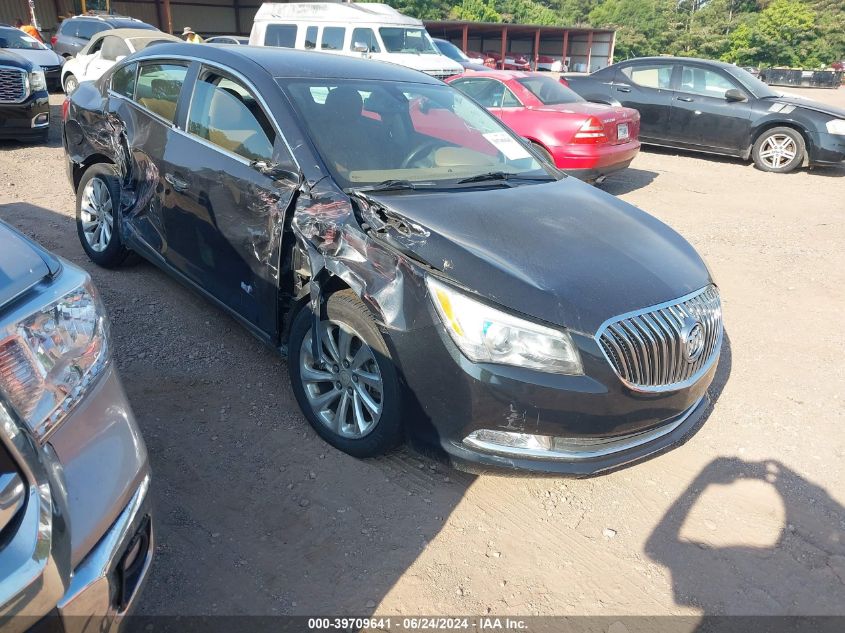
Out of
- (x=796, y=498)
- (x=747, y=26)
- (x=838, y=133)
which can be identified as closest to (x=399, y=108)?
(x=796, y=498)

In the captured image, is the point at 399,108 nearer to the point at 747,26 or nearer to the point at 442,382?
the point at 442,382

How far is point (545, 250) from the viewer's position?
9.71 feet

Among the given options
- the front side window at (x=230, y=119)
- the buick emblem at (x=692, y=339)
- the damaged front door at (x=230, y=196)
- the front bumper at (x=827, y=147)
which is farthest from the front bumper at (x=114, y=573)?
the front bumper at (x=827, y=147)

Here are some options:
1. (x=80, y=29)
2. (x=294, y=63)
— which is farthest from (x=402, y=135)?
(x=80, y=29)

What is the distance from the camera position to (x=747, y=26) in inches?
2297

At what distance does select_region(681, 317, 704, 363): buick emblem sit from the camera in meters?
2.84

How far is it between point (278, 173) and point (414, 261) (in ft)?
A: 3.22

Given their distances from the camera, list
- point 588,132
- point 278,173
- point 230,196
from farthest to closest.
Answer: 1. point 588,132
2. point 230,196
3. point 278,173

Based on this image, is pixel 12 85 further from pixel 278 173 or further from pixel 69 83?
pixel 278 173

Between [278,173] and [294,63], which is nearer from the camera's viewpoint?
[278,173]

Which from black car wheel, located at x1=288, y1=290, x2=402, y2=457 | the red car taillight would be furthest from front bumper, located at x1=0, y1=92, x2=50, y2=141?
black car wheel, located at x1=288, y1=290, x2=402, y2=457

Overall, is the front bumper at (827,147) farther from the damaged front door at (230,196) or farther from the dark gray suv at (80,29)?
the dark gray suv at (80,29)

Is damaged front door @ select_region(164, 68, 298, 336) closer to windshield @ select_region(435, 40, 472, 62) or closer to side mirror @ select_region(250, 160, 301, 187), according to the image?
side mirror @ select_region(250, 160, 301, 187)

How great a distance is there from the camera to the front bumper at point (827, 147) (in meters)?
10.2
